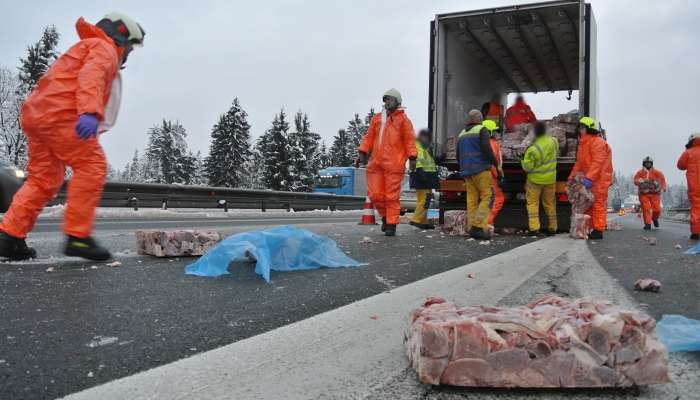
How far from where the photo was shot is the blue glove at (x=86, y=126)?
3268mm

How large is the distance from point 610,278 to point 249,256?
2498 millimetres

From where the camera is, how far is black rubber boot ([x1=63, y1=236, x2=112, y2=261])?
3.57m

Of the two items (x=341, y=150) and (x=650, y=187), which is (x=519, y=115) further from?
(x=341, y=150)

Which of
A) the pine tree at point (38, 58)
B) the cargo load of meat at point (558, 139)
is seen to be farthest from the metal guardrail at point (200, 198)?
the pine tree at point (38, 58)

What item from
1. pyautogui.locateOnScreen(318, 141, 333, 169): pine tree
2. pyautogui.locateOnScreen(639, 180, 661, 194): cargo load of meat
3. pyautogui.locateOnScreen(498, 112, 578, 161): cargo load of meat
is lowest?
pyautogui.locateOnScreen(639, 180, 661, 194): cargo load of meat

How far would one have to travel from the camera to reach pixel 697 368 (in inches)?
55.8

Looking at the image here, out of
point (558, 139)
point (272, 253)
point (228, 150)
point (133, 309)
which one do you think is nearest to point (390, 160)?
point (558, 139)

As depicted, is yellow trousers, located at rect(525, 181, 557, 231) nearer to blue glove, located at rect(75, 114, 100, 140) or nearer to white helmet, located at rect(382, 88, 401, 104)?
white helmet, located at rect(382, 88, 401, 104)

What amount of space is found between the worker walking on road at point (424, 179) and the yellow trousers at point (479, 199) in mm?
1306

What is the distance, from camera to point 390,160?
23.6 feet

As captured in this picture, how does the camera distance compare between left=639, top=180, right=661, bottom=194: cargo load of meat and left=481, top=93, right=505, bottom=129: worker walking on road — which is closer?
left=481, top=93, right=505, bottom=129: worker walking on road

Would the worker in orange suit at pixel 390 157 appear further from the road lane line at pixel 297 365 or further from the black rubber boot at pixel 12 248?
the road lane line at pixel 297 365

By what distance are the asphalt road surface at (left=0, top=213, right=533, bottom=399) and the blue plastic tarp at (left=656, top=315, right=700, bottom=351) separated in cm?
133

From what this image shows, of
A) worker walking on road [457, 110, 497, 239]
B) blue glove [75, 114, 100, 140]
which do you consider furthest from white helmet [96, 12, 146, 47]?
worker walking on road [457, 110, 497, 239]
